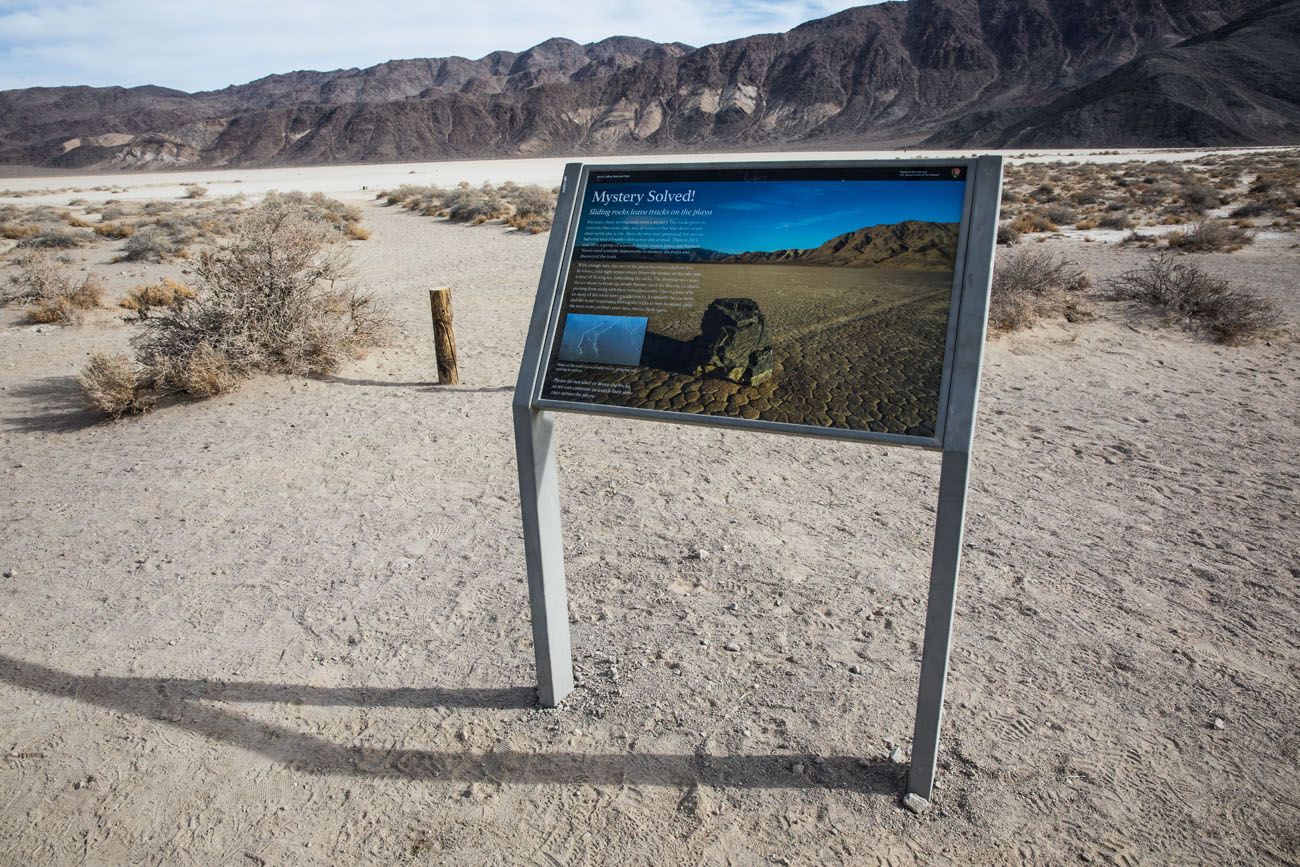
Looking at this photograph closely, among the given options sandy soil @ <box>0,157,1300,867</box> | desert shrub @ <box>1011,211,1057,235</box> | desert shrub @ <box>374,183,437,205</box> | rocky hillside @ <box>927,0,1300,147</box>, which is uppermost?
rocky hillside @ <box>927,0,1300,147</box>

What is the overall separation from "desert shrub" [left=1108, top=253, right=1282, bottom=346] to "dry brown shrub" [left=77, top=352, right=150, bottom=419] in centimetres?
967

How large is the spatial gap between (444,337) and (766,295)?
483cm

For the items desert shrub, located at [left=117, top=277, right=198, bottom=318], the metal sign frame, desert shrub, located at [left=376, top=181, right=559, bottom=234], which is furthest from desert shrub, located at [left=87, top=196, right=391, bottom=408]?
desert shrub, located at [left=376, top=181, right=559, bottom=234]

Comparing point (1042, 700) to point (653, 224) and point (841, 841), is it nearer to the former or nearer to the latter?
point (841, 841)

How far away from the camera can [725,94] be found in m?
106

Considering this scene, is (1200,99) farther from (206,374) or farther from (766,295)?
(766,295)

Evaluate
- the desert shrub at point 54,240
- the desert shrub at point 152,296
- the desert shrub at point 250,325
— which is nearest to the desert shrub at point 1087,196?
the desert shrub at point 250,325

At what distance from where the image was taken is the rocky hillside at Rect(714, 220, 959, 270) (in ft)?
6.49

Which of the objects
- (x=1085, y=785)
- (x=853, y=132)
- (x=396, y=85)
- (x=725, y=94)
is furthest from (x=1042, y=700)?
(x=396, y=85)

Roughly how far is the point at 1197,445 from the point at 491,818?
5.04 meters

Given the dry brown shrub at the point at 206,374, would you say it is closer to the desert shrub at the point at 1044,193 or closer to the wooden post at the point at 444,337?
the wooden post at the point at 444,337

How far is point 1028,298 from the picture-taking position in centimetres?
820

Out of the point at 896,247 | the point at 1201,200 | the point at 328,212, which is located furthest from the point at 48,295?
the point at 1201,200

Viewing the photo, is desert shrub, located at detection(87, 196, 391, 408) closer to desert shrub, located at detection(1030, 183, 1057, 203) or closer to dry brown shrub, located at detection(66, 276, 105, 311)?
dry brown shrub, located at detection(66, 276, 105, 311)
